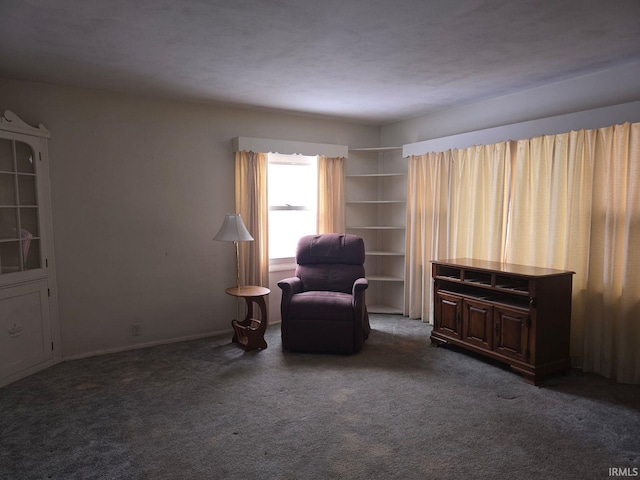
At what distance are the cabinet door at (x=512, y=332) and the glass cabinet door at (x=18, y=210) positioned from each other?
402cm

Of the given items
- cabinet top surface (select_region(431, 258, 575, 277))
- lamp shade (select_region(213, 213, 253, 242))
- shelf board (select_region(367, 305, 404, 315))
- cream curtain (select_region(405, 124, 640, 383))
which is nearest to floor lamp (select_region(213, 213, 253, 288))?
lamp shade (select_region(213, 213, 253, 242))

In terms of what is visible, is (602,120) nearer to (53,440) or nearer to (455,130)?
(455,130)

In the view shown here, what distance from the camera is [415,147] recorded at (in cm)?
504

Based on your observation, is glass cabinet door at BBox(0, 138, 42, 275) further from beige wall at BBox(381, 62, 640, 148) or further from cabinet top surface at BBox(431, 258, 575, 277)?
beige wall at BBox(381, 62, 640, 148)

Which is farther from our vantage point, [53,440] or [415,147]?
[415,147]

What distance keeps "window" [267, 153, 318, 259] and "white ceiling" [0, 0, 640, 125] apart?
3.70 feet

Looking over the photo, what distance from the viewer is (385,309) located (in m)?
5.52

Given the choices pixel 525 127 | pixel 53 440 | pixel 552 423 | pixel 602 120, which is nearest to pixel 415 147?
pixel 525 127

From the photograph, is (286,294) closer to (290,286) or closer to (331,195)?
(290,286)

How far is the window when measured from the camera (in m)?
5.05

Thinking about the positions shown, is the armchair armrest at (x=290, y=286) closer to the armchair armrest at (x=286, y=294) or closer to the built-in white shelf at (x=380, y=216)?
the armchair armrest at (x=286, y=294)

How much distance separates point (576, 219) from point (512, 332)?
111 cm

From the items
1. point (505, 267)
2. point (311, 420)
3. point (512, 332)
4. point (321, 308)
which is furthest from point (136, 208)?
point (512, 332)

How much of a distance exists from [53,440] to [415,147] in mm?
4444
